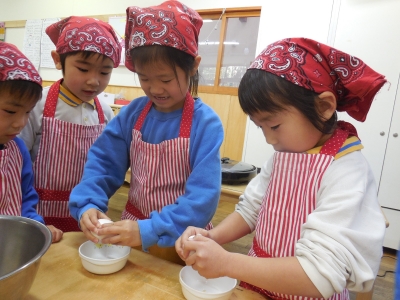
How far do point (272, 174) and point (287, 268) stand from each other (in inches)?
10.8

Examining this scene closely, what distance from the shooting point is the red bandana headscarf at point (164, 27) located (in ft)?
2.68

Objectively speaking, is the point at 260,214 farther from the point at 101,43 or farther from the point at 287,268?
the point at 101,43

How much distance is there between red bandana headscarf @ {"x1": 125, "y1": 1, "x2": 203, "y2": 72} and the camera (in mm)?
816

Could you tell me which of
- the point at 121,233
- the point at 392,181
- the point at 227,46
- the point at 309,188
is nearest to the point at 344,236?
the point at 309,188

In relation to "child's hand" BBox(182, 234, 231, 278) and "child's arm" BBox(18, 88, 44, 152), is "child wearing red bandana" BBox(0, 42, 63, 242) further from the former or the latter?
"child's hand" BBox(182, 234, 231, 278)

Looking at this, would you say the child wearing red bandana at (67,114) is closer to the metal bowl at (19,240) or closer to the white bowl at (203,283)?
the metal bowl at (19,240)

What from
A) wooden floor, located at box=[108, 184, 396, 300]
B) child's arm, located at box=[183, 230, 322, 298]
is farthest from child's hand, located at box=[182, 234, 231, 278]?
wooden floor, located at box=[108, 184, 396, 300]

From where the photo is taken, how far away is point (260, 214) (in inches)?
31.4

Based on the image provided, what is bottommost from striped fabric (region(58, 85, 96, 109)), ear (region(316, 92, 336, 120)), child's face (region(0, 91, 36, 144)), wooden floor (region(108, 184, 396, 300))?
wooden floor (region(108, 184, 396, 300))

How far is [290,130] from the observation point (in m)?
0.68

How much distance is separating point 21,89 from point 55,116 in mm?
320

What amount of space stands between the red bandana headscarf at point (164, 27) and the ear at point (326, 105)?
1.26 ft

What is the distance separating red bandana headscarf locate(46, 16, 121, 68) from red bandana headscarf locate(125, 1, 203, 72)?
0.21 metres

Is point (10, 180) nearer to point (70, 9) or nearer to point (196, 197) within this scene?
point (196, 197)
